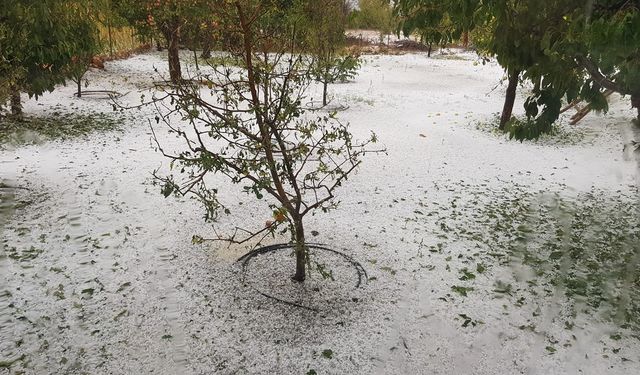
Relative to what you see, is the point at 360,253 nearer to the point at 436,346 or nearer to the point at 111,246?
the point at 436,346

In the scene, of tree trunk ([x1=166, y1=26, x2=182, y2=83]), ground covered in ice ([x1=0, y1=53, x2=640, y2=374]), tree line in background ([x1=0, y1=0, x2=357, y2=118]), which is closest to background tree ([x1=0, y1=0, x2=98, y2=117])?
tree line in background ([x1=0, y1=0, x2=357, y2=118])

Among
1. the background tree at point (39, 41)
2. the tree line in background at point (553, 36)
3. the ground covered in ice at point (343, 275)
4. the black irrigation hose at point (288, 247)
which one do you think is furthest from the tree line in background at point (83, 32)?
the black irrigation hose at point (288, 247)

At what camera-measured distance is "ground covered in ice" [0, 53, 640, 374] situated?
3514 mm

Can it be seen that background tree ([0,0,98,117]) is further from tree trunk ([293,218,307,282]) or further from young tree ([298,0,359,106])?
young tree ([298,0,359,106])

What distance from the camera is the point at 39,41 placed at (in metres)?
6.77

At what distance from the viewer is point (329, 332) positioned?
3.75 metres

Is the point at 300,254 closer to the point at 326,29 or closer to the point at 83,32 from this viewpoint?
the point at 83,32

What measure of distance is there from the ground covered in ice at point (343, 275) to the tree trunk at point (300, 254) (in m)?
0.10

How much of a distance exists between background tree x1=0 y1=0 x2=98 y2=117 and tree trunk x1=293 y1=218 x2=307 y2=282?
372cm

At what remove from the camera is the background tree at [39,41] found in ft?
17.3

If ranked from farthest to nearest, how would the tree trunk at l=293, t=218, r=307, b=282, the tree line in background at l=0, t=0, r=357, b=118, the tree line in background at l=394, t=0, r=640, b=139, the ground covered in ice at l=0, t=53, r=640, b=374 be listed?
the tree line in background at l=0, t=0, r=357, b=118 < the tree trunk at l=293, t=218, r=307, b=282 < the ground covered in ice at l=0, t=53, r=640, b=374 < the tree line in background at l=394, t=0, r=640, b=139

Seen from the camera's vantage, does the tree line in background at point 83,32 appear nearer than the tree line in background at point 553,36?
No

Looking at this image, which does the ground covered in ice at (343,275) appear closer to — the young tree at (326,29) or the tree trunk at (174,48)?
the tree trunk at (174,48)

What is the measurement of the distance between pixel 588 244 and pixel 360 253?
9.60 feet
